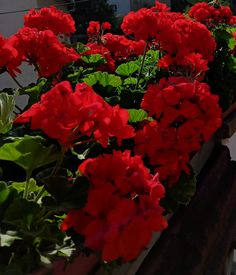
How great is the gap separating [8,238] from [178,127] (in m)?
0.41

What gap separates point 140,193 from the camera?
57 centimetres

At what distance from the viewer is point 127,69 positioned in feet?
4.46

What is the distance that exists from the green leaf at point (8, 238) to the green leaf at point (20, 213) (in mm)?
12

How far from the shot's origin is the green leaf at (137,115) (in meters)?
0.95

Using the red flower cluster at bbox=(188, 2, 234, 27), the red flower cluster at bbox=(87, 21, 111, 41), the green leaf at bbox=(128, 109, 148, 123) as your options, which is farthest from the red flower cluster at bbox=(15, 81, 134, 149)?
the red flower cluster at bbox=(188, 2, 234, 27)

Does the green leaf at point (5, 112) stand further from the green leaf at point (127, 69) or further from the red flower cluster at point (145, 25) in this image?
the green leaf at point (127, 69)

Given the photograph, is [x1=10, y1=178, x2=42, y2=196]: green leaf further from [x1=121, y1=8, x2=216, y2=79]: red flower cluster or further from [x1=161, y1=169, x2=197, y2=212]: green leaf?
[x1=121, y1=8, x2=216, y2=79]: red flower cluster

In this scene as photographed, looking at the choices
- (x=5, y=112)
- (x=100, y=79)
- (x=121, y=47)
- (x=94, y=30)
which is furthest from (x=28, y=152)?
(x=94, y=30)

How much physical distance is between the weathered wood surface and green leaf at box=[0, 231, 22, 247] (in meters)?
0.44

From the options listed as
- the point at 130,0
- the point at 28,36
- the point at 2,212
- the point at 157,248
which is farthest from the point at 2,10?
the point at 130,0

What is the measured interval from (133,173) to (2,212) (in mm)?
168

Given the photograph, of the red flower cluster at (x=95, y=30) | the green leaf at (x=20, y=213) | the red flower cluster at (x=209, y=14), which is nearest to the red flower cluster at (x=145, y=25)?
the red flower cluster at (x=95, y=30)

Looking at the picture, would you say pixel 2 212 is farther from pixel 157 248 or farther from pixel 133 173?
pixel 157 248

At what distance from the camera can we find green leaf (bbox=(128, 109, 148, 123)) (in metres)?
0.95
